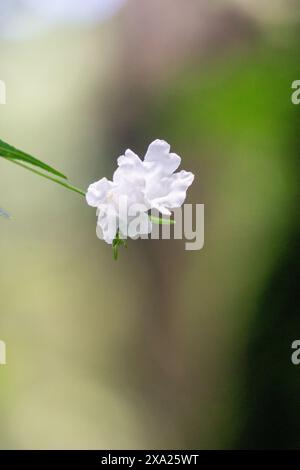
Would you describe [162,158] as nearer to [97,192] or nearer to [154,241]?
[97,192]

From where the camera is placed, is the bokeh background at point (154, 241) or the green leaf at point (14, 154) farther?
the bokeh background at point (154, 241)

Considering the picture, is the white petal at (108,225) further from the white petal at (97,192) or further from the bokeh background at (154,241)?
the bokeh background at (154,241)

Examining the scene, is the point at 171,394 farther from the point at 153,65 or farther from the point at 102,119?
the point at 153,65

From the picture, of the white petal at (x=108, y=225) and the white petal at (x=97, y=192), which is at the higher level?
the white petal at (x=97, y=192)

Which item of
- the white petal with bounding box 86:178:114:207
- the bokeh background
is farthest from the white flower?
the bokeh background

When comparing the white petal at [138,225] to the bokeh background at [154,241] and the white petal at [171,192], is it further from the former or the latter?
the bokeh background at [154,241]

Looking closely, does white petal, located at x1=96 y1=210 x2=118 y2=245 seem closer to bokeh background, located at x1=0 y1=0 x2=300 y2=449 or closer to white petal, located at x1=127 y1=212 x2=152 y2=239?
white petal, located at x1=127 y1=212 x2=152 y2=239

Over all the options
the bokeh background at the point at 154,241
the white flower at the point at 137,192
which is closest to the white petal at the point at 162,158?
the white flower at the point at 137,192

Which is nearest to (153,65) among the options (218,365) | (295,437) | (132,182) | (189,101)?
(189,101)

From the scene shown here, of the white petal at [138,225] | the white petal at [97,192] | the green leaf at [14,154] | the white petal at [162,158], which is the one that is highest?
the white petal at [162,158]
